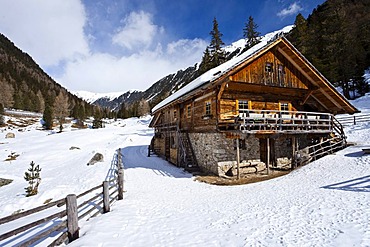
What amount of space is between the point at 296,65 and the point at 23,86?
127690 mm

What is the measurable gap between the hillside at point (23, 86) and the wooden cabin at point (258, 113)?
61.1 m

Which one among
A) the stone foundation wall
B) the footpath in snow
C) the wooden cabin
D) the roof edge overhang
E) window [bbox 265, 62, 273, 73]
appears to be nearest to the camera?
the footpath in snow

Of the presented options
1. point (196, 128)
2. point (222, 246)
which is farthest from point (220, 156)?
point (222, 246)

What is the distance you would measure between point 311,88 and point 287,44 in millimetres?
4894

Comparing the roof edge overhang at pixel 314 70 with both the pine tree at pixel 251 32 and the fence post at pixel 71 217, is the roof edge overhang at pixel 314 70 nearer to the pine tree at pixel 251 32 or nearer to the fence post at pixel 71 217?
the fence post at pixel 71 217

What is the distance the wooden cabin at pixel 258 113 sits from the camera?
14.4 meters

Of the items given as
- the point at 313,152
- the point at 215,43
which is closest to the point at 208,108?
the point at 313,152

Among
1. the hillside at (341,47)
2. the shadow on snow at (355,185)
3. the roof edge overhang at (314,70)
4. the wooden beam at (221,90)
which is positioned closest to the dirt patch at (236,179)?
the shadow on snow at (355,185)

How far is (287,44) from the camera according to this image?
1588cm

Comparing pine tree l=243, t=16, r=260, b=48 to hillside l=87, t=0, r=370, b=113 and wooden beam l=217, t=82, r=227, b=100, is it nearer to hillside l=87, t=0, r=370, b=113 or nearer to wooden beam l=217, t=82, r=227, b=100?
hillside l=87, t=0, r=370, b=113

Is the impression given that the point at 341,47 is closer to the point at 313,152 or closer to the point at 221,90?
the point at 313,152

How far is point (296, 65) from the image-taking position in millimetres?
17328

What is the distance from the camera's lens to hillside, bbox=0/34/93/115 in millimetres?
82812

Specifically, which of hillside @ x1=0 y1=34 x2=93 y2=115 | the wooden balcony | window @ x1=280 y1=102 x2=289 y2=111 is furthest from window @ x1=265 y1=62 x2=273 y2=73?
hillside @ x1=0 y1=34 x2=93 y2=115
